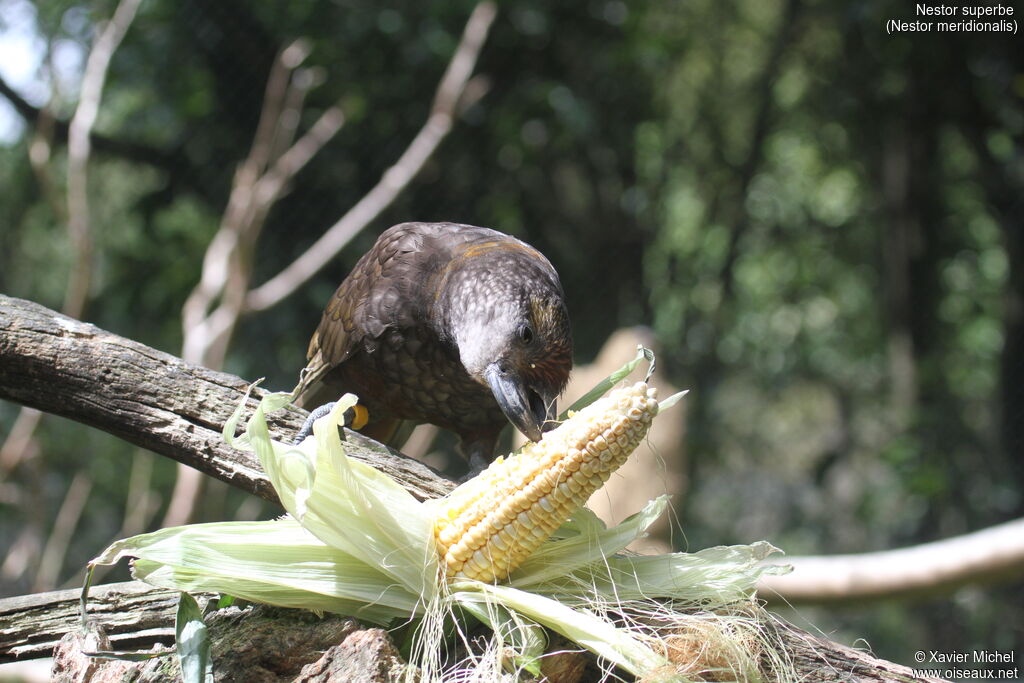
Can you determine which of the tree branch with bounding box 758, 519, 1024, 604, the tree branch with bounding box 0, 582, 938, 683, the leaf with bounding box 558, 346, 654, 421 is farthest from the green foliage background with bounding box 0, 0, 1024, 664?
the leaf with bounding box 558, 346, 654, 421

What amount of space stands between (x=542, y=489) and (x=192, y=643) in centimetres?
58

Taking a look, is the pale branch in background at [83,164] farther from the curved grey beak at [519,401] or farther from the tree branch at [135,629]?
the curved grey beak at [519,401]

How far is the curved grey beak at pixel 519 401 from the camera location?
1698mm

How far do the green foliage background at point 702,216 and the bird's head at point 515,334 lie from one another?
2500 millimetres

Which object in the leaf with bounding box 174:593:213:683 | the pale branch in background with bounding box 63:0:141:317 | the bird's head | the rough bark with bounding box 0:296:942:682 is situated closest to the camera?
the leaf with bounding box 174:593:213:683

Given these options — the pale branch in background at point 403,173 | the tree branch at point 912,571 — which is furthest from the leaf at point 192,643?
the pale branch in background at point 403,173

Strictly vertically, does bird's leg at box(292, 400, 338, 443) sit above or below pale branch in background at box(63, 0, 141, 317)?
below

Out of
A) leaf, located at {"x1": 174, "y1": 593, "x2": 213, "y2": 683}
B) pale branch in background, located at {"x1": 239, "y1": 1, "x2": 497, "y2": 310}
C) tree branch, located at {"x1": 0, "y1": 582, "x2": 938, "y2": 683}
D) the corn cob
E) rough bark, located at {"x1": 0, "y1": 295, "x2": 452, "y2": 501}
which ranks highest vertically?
pale branch in background, located at {"x1": 239, "y1": 1, "x2": 497, "y2": 310}

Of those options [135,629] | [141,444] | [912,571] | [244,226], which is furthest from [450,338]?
[244,226]

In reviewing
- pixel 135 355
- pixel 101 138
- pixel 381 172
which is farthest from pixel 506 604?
pixel 101 138

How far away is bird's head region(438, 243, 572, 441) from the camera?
1806mm

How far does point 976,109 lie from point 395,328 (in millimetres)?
4110

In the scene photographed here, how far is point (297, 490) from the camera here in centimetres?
125

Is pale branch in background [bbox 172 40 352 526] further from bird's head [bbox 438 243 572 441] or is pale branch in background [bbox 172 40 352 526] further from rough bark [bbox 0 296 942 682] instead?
bird's head [bbox 438 243 572 441]
